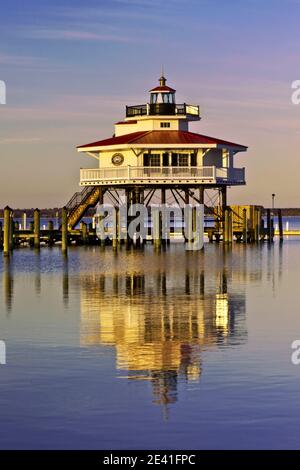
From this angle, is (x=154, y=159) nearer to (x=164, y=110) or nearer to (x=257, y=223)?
(x=164, y=110)

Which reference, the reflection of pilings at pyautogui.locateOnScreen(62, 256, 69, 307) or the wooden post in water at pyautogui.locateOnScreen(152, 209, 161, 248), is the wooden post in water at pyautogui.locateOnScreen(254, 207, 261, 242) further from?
the reflection of pilings at pyautogui.locateOnScreen(62, 256, 69, 307)

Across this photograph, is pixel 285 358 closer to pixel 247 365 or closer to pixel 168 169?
pixel 247 365

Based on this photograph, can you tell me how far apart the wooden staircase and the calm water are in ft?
135

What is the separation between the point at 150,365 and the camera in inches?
830

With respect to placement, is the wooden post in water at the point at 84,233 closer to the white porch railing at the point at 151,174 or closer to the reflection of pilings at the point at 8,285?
the white porch railing at the point at 151,174

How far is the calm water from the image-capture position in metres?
15.9

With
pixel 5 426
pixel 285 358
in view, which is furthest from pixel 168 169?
pixel 5 426

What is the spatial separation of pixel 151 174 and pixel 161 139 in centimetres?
327

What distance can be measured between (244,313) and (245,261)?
94.7 ft

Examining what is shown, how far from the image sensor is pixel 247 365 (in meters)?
21.2

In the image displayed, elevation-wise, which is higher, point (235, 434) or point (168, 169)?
point (168, 169)

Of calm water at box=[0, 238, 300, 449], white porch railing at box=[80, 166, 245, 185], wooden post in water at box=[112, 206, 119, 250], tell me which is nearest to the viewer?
calm water at box=[0, 238, 300, 449]
